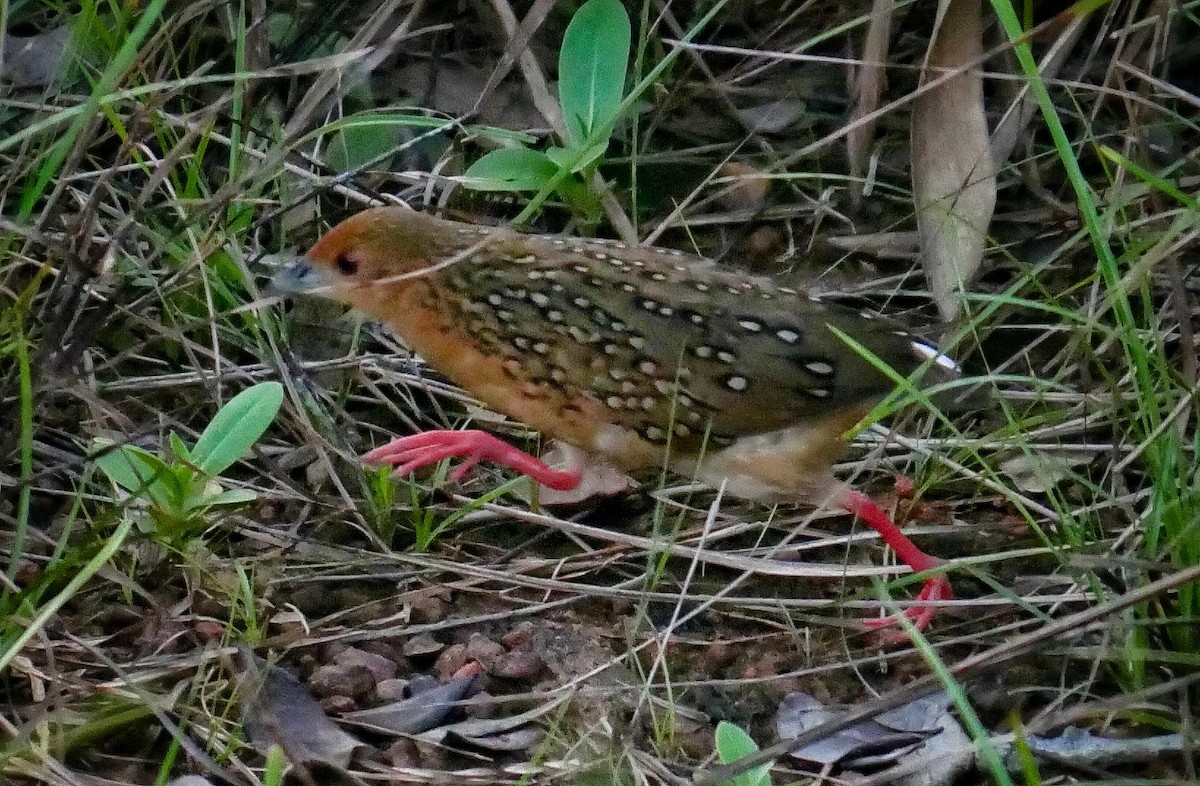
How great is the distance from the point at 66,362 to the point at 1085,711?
1799mm

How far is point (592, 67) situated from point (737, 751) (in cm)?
181

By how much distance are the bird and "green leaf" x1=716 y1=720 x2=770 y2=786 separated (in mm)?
544

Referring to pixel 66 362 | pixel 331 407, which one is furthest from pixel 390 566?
pixel 66 362

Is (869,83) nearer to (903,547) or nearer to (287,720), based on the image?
(903,547)

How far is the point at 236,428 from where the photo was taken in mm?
2742

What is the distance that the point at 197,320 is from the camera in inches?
123

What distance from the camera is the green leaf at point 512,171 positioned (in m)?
3.37

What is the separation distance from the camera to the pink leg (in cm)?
312

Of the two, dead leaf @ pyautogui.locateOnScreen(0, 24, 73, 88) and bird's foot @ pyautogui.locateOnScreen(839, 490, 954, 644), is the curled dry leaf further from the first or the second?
dead leaf @ pyautogui.locateOnScreen(0, 24, 73, 88)

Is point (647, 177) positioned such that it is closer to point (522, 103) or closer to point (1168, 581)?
point (522, 103)

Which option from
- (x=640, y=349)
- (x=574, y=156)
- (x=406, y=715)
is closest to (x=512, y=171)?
(x=574, y=156)

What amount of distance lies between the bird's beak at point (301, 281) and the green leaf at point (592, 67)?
0.73 m

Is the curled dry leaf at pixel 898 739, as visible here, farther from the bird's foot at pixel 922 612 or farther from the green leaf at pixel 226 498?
the green leaf at pixel 226 498

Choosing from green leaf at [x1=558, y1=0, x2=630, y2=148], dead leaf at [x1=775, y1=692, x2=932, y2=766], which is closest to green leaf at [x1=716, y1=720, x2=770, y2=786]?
dead leaf at [x1=775, y1=692, x2=932, y2=766]
